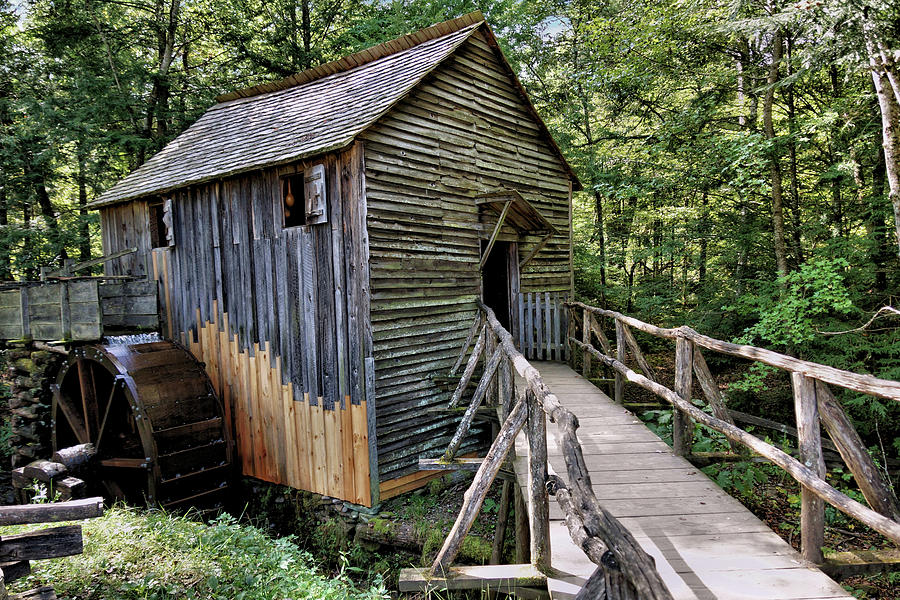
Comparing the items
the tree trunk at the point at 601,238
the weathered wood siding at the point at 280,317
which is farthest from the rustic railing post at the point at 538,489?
Result: the tree trunk at the point at 601,238

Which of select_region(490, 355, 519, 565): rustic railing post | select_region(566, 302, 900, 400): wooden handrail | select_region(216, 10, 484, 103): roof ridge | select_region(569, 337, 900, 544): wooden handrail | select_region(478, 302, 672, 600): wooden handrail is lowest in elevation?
select_region(490, 355, 519, 565): rustic railing post

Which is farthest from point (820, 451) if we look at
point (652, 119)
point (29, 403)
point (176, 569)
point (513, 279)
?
point (652, 119)

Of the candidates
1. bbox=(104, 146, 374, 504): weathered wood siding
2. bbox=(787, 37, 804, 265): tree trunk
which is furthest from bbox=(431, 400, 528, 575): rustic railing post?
bbox=(787, 37, 804, 265): tree trunk

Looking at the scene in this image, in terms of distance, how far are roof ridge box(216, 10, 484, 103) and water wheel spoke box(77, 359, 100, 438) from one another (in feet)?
21.6

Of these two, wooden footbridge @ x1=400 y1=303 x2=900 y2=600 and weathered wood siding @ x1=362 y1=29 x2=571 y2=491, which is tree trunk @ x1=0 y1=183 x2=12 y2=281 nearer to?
weathered wood siding @ x1=362 y1=29 x2=571 y2=491

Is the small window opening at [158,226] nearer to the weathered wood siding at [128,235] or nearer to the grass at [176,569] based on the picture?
the weathered wood siding at [128,235]

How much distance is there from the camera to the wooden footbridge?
203cm

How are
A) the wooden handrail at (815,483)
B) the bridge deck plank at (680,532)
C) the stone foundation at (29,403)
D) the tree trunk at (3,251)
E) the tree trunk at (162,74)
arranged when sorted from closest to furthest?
1. the wooden handrail at (815,483)
2. the bridge deck plank at (680,532)
3. the stone foundation at (29,403)
4. the tree trunk at (3,251)
5. the tree trunk at (162,74)

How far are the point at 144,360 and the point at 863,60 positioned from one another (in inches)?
452

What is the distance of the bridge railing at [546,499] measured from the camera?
172 cm

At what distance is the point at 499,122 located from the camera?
9.32 m

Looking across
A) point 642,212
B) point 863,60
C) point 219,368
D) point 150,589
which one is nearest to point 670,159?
point 642,212

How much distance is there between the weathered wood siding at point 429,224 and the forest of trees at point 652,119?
12.9 feet

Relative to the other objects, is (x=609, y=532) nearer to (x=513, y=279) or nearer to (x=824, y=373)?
(x=824, y=373)
